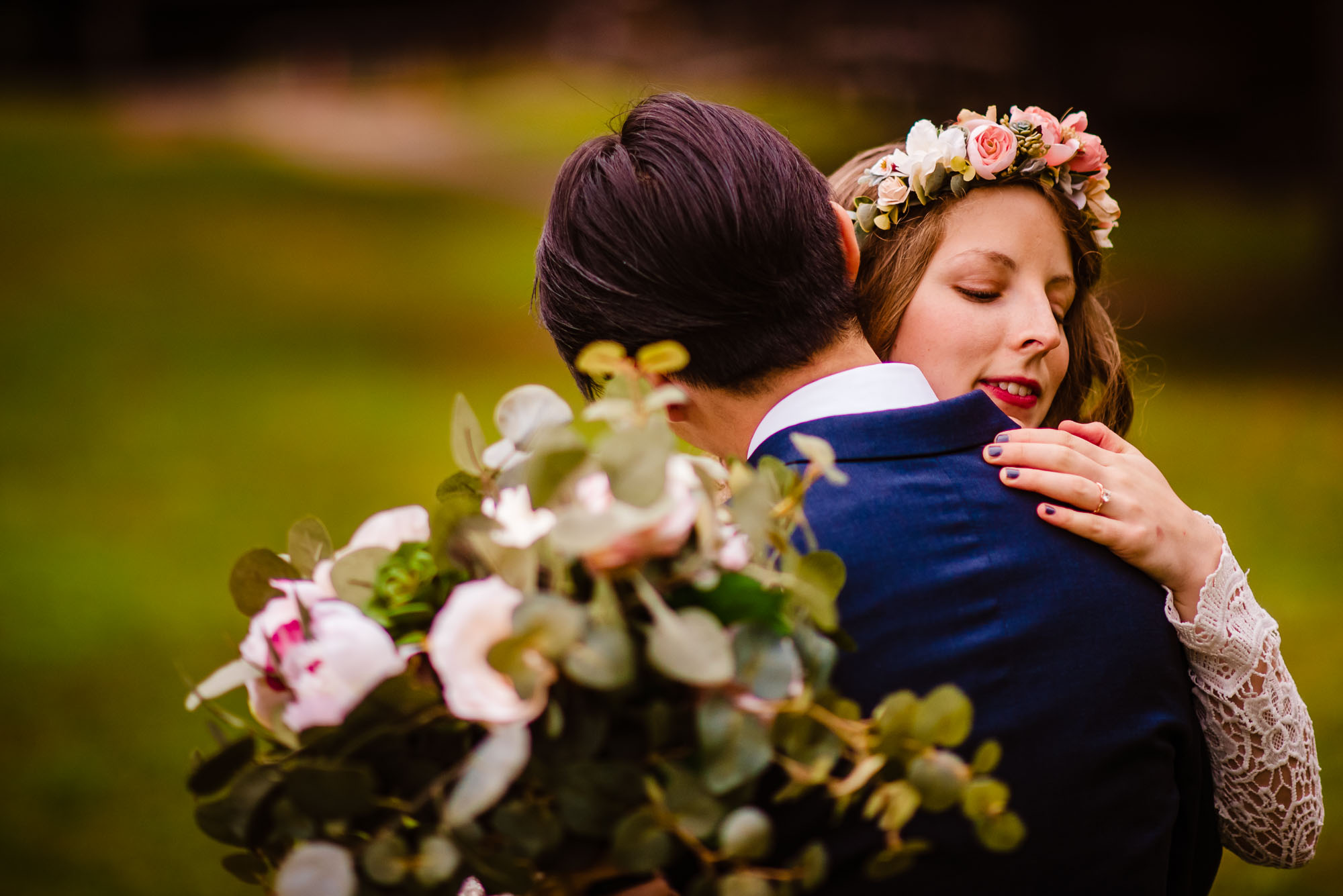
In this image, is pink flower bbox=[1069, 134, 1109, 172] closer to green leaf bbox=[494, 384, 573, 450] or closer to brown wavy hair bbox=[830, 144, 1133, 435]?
brown wavy hair bbox=[830, 144, 1133, 435]

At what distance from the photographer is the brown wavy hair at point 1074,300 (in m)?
2.39

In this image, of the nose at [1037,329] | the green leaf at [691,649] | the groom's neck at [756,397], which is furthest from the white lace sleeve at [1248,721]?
the green leaf at [691,649]

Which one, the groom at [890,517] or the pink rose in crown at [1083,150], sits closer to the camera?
the groom at [890,517]

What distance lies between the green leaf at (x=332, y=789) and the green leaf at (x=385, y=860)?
0.05m

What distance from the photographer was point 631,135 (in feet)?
5.97

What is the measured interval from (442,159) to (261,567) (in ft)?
81.7

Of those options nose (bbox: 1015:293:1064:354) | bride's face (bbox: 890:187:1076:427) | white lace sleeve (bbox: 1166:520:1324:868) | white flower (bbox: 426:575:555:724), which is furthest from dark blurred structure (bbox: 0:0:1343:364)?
white flower (bbox: 426:575:555:724)

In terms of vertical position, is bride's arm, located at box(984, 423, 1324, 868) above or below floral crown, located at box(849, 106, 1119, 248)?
below

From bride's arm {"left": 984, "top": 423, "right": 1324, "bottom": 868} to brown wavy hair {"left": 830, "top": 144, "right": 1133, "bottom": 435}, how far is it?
0.38 meters

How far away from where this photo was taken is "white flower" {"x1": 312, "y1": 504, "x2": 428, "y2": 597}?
58.7 inches

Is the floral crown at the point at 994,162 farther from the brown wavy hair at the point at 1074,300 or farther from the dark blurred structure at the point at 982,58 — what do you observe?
the dark blurred structure at the point at 982,58

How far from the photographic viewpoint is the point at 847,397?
1.76m

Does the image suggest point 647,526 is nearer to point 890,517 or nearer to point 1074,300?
point 890,517

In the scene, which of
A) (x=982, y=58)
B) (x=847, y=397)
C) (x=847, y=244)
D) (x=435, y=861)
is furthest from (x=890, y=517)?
(x=982, y=58)
